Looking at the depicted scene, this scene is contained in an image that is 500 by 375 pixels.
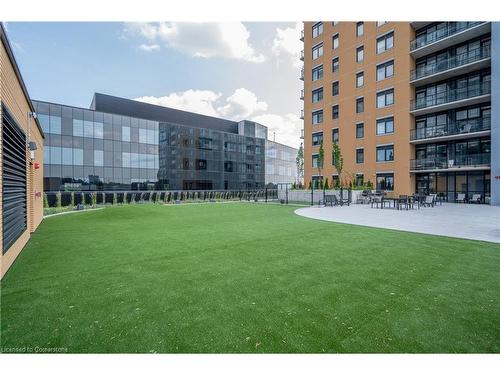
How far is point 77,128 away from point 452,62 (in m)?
40.1

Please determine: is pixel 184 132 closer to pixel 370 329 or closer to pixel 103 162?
pixel 103 162

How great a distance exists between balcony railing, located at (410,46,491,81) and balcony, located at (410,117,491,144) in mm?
5230

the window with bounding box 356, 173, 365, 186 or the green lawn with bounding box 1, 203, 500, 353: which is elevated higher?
the window with bounding box 356, 173, 365, 186

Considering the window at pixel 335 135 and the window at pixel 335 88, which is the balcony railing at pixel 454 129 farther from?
the window at pixel 335 88

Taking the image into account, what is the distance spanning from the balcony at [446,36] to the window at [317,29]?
13.3 meters

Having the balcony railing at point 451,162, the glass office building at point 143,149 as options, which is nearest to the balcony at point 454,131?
the balcony railing at point 451,162

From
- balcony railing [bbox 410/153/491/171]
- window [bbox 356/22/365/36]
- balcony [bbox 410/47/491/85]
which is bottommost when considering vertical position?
balcony railing [bbox 410/153/491/171]

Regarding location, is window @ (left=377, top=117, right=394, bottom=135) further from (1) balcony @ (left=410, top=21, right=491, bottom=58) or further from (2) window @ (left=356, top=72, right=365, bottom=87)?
(1) balcony @ (left=410, top=21, right=491, bottom=58)

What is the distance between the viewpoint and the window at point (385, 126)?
28.5 m

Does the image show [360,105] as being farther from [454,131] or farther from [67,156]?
[67,156]

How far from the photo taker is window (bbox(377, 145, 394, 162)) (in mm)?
28417

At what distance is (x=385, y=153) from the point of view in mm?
28938

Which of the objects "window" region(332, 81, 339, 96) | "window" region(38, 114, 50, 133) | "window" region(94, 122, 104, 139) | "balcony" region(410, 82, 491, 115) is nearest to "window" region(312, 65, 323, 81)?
"window" region(332, 81, 339, 96)

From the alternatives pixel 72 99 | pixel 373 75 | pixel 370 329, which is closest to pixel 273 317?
pixel 370 329
